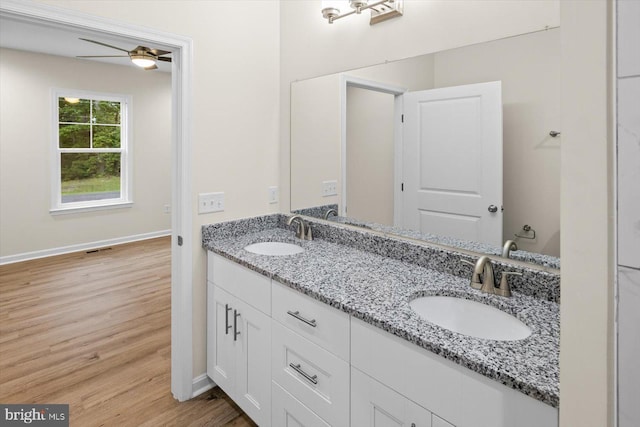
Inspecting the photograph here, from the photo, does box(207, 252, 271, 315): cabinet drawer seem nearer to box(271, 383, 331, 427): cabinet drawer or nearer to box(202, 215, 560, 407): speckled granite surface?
box(202, 215, 560, 407): speckled granite surface

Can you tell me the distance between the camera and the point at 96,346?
8.71 ft

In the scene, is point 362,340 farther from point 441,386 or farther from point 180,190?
point 180,190

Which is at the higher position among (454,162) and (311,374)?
(454,162)

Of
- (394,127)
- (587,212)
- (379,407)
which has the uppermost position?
(394,127)

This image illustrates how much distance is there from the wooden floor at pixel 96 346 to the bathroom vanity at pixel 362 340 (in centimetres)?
33

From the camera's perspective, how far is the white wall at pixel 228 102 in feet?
6.51

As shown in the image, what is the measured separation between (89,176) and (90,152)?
0.34 meters

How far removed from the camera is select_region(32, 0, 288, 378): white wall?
6.51 feet

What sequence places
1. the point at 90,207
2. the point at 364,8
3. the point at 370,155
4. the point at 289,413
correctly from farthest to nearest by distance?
the point at 90,207 → the point at 370,155 → the point at 364,8 → the point at 289,413

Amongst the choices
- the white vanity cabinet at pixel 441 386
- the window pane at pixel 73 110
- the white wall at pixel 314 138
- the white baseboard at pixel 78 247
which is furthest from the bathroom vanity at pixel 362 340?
the window pane at pixel 73 110

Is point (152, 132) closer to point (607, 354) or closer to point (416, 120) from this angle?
point (416, 120)

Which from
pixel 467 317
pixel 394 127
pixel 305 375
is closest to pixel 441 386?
pixel 467 317

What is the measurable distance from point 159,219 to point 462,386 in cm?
→ 587

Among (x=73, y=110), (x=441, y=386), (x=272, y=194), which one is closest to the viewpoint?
(x=441, y=386)
